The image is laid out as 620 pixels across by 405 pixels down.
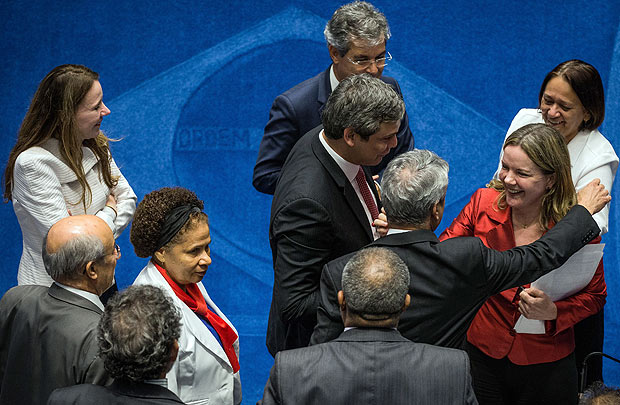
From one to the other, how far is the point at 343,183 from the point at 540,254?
688mm

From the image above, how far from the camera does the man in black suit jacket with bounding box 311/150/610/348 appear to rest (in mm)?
2441

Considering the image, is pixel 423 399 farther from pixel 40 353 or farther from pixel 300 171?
pixel 40 353

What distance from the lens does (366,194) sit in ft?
9.80

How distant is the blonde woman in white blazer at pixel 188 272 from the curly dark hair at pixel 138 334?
1.59ft

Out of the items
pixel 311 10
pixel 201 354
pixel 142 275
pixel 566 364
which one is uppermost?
pixel 311 10

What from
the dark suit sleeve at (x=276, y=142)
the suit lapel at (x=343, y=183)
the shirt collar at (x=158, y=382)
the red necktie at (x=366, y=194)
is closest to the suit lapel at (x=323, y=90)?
the dark suit sleeve at (x=276, y=142)

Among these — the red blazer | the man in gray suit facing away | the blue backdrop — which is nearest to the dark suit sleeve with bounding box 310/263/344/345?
the man in gray suit facing away

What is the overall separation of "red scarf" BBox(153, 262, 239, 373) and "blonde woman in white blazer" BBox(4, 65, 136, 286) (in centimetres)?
71

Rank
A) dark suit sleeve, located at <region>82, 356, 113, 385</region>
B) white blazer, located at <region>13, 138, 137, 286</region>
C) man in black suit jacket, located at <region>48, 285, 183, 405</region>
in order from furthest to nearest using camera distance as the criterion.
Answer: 1. white blazer, located at <region>13, 138, 137, 286</region>
2. dark suit sleeve, located at <region>82, 356, 113, 385</region>
3. man in black suit jacket, located at <region>48, 285, 183, 405</region>

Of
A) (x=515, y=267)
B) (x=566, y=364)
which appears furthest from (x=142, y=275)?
(x=566, y=364)

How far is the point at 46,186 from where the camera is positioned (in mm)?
3221

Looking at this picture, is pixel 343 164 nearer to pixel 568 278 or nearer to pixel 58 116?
pixel 568 278

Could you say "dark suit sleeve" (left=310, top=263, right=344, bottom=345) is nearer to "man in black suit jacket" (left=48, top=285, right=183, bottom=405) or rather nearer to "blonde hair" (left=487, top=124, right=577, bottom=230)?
"man in black suit jacket" (left=48, top=285, right=183, bottom=405)

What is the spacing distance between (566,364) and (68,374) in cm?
180
